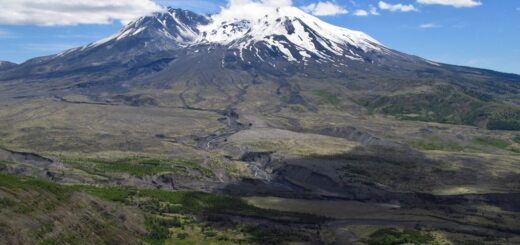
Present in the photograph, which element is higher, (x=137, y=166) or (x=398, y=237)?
(x=137, y=166)

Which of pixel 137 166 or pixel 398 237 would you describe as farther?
pixel 137 166

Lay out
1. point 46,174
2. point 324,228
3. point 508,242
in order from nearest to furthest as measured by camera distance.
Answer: point 508,242 < point 324,228 < point 46,174

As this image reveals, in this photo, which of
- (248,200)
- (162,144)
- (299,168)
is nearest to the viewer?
(248,200)

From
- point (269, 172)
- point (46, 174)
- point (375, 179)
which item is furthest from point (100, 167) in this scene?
point (375, 179)

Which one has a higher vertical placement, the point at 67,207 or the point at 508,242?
the point at 67,207

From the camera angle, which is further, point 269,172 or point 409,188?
point 269,172

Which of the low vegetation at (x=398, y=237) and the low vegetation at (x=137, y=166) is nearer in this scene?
the low vegetation at (x=398, y=237)

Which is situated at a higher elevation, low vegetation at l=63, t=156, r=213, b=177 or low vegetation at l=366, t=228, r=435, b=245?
low vegetation at l=63, t=156, r=213, b=177

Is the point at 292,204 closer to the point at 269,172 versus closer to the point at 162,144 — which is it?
the point at 269,172

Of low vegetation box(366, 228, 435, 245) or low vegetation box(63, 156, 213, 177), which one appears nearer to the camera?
low vegetation box(366, 228, 435, 245)

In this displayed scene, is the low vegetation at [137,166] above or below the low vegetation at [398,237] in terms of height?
above

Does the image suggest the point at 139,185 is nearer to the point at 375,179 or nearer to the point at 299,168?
the point at 299,168
